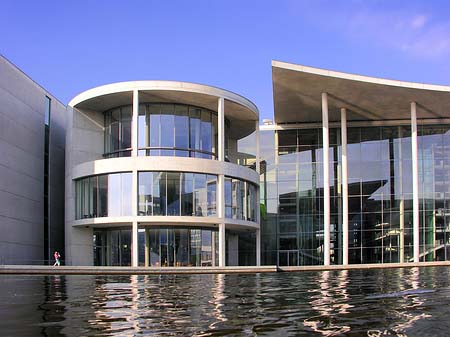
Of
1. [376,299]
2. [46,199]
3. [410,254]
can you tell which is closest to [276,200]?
[410,254]

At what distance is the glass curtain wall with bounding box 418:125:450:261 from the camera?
4553 cm

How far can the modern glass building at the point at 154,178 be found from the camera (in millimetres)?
36844

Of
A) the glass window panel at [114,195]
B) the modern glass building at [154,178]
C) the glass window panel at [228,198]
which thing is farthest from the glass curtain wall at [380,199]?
the glass window panel at [114,195]

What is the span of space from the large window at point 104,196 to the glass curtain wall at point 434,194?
2404cm

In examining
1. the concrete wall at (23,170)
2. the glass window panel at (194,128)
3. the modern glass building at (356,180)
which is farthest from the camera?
the modern glass building at (356,180)

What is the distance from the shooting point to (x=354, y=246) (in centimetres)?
4609

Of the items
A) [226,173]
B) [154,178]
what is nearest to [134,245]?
[154,178]

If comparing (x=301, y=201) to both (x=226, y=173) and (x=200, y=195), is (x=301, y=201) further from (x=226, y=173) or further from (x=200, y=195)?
(x=200, y=195)

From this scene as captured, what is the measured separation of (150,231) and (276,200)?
1356 cm

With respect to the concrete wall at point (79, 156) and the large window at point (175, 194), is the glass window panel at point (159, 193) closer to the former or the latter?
the large window at point (175, 194)

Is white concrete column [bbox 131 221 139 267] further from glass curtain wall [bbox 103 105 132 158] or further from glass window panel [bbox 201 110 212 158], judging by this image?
glass window panel [bbox 201 110 212 158]

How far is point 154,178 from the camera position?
121ft

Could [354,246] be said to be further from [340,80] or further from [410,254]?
[340,80]

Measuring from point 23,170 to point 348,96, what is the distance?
2408 centimetres
